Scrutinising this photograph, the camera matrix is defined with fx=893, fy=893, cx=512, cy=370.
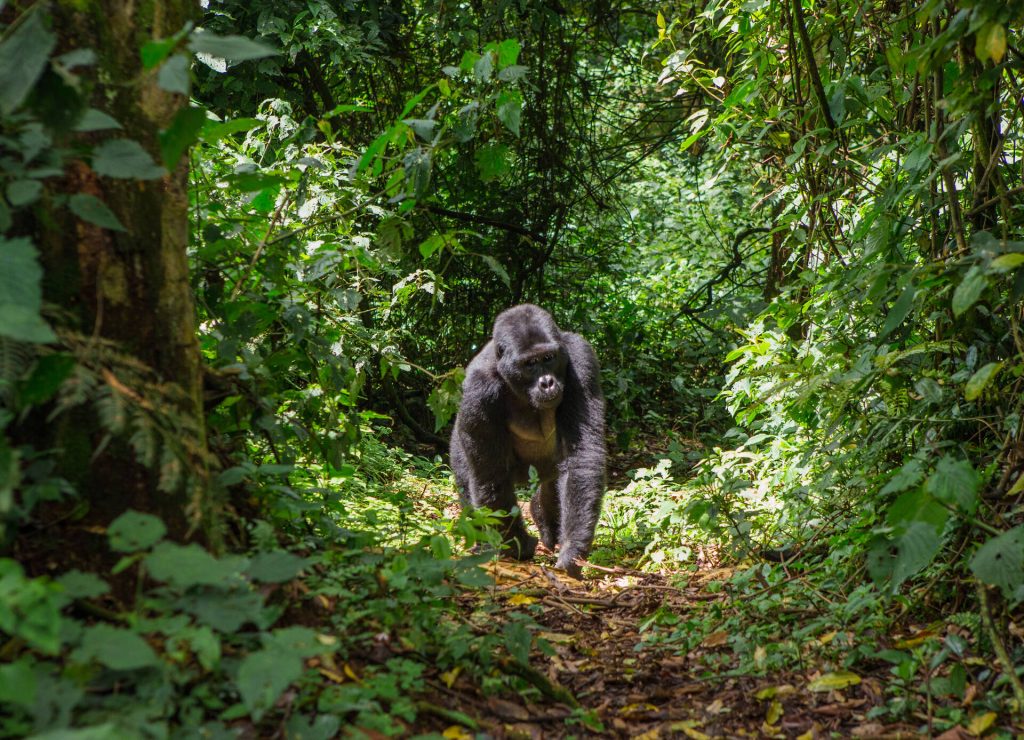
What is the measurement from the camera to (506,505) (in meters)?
5.27

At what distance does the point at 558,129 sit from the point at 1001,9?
20.3ft

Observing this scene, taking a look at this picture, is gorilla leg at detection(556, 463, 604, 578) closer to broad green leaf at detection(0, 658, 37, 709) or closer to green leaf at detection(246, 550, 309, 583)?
green leaf at detection(246, 550, 309, 583)

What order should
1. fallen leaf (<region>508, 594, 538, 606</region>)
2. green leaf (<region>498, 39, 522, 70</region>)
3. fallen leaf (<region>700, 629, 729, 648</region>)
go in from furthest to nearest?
fallen leaf (<region>508, 594, 538, 606</region>)
fallen leaf (<region>700, 629, 729, 648</region>)
green leaf (<region>498, 39, 522, 70</region>)

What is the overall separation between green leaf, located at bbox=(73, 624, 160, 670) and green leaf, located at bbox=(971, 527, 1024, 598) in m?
1.84

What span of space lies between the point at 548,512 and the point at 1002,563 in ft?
12.9

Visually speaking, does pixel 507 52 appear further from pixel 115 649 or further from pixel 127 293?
pixel 115 649

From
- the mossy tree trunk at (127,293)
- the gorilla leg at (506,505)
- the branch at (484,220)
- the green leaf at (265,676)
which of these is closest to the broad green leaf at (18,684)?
the green leaf at (265,676)

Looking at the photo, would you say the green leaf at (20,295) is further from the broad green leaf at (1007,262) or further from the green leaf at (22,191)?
the broad green leaf at (1007,262)

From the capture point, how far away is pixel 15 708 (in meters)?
1.45

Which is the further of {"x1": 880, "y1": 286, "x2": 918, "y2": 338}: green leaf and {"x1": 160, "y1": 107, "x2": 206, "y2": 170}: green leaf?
{"x1": 880, "y1": 286, "x2": 918, "y2": 338}: green leaf

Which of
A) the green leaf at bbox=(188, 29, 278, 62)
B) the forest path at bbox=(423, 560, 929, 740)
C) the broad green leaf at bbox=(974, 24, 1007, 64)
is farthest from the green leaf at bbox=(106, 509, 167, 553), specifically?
the broad green leaf at bbox=(974, 24, 1007, 64)

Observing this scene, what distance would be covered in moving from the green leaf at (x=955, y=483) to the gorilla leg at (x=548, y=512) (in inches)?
146

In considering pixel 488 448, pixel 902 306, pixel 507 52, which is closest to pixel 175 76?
pixel 507 52

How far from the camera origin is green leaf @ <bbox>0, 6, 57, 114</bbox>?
4.90 ft
